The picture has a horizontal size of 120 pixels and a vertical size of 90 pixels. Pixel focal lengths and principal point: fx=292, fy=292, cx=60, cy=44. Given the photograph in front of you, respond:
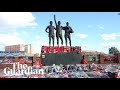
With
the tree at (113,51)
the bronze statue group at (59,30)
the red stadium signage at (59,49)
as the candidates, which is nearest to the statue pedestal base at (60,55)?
the red stadium signage at (59,49)

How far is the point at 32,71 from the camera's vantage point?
237 inches

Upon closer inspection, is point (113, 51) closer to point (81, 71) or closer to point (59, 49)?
point (81, 71)

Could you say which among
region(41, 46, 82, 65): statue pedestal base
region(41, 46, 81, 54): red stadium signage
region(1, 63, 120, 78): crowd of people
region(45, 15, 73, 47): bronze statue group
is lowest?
region(1, 63, 120, 78): crowd of people

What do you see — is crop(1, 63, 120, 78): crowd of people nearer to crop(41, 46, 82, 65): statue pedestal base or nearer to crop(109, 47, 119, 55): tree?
crop(41, 46, 82, 65): statue pedestal base

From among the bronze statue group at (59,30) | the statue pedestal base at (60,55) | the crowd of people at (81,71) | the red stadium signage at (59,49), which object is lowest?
the crowd of people at (81,71)

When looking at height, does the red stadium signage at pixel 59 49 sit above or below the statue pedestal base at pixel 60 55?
above

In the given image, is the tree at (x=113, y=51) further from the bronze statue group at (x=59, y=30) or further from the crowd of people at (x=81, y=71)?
the bronze statue group at (x=59, y=30)

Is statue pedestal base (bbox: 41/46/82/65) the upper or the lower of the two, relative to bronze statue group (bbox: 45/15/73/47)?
lower

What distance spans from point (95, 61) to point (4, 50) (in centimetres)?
190

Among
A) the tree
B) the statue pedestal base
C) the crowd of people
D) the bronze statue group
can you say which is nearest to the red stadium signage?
the statue pedestal base

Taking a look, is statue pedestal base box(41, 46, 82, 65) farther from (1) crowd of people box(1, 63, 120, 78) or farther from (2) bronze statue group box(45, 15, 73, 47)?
(2) bronze statue group box(45, 15, 73, 47)

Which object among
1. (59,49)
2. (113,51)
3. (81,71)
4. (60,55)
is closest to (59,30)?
(59,49)
